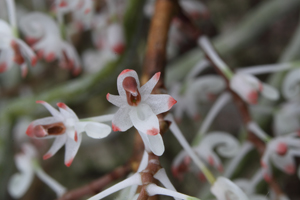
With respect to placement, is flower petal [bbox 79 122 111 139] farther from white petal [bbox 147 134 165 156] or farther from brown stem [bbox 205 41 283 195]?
brown stem [bbox 205 41 283 195]

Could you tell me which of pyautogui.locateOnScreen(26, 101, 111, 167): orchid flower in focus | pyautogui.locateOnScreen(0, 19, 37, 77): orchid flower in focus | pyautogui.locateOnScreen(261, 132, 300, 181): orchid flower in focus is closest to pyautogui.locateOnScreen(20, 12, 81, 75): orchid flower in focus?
pyautogui.locateOnScreen(0, 19, 37, 77): orchid flower in focus

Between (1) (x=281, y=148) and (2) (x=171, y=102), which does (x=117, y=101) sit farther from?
(1) (x=281, y=148)

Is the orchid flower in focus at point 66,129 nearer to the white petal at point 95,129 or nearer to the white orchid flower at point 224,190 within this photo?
the white petal at point 95,129

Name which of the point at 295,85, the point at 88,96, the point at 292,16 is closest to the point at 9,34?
the point at 88,96

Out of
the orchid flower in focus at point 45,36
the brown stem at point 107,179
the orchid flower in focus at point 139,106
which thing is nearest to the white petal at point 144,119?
the orchid flower in focus at point 139,106

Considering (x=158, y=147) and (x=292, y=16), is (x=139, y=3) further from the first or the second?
(x=292, y=16)

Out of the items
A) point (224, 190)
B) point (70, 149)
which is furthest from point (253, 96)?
point (70, 149)
